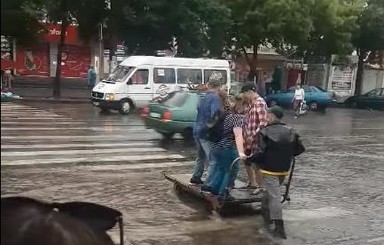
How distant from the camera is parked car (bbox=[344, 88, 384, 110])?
36219mm

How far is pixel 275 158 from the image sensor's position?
7152 millimetres

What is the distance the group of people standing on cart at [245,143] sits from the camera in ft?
23.6

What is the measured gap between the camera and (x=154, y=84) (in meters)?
23.4

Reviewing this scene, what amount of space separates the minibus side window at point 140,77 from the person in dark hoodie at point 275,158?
1609cm

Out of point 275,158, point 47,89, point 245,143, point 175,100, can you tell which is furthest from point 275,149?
point 47,89

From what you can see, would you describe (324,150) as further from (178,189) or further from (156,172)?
(178,189)

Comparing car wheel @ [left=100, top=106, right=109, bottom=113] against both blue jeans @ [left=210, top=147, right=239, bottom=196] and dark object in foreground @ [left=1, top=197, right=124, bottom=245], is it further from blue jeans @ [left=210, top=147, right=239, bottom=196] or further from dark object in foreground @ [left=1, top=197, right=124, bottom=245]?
dark object in foreground @ [left=1, top=197, right=124, bottom=245]

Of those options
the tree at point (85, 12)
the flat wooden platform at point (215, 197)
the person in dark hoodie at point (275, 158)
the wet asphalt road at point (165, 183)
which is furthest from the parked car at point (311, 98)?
the tree at point (85, 12)

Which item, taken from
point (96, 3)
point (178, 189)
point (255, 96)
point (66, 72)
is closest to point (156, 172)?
point (178, 189)

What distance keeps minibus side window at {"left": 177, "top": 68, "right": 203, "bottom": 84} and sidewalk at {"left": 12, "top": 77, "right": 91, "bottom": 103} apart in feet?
21.1

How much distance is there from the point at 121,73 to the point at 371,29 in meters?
20.5

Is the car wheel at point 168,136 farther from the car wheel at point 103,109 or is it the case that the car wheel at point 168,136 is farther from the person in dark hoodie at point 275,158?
the person in dark hoodie at point 275,158

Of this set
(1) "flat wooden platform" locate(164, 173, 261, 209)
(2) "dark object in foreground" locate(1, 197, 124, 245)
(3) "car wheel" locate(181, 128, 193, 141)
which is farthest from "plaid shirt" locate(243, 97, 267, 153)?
(3) "car wheel" locate(181, 128, 193, 141)

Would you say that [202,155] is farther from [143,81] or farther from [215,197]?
[143,81]
